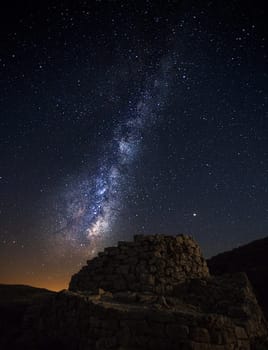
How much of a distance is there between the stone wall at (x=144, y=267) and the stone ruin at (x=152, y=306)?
1.2 inches

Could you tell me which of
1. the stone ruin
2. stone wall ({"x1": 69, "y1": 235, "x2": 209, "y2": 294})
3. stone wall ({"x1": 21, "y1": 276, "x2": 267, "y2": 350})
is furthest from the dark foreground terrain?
stone wall ({"x1": 21, "y1": 276, "x2": 267, "y2": 350})

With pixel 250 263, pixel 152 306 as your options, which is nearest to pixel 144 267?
pixel 152 306

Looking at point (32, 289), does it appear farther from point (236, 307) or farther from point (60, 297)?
point (236, 307)

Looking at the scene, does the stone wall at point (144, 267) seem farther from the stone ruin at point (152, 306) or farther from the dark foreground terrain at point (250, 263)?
the dark foreground terrain at point (250, 263)

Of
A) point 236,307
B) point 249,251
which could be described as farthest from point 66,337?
point 249,251

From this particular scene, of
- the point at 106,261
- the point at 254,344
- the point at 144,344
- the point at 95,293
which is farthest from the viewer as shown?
the point at 106,261

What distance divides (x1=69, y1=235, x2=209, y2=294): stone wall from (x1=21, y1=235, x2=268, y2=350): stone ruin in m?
0.03

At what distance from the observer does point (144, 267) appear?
39.8 feet

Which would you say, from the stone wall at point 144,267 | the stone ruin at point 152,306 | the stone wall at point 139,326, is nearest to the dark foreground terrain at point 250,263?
the stone wall at point 144,267

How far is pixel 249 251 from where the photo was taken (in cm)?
2855

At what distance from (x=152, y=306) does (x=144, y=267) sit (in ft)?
9.45

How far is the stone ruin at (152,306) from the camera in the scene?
8141 mm

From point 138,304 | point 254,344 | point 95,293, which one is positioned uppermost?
point 95,293

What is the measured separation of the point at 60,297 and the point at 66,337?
145 centimetres
